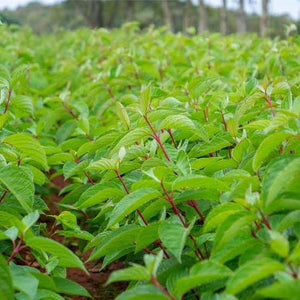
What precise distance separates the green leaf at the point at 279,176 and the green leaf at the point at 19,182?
698 mm

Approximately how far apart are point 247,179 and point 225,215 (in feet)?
0.37

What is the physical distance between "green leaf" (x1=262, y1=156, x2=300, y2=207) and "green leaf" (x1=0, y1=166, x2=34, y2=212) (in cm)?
70

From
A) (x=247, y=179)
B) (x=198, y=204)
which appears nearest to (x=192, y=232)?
(x=198, y=204)

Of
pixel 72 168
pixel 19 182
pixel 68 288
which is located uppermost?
pixel 19 182

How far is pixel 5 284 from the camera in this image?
1193mm

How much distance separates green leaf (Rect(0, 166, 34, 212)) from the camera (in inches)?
56.4

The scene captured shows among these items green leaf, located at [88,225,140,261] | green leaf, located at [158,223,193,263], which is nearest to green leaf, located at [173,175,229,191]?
green leaf, located at [158,223,193,263]

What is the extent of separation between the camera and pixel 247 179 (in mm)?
1268

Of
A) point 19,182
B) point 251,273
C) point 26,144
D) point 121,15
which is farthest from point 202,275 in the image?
point 121,15

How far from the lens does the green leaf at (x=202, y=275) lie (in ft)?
3.59

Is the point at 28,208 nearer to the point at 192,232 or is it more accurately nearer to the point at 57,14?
the point at 192,232

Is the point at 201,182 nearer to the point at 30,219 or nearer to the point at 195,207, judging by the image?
the point at 195,207

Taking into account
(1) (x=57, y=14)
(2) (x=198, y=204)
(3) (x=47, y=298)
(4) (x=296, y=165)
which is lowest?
(3) (x=47, y=298)

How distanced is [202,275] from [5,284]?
0.50m
